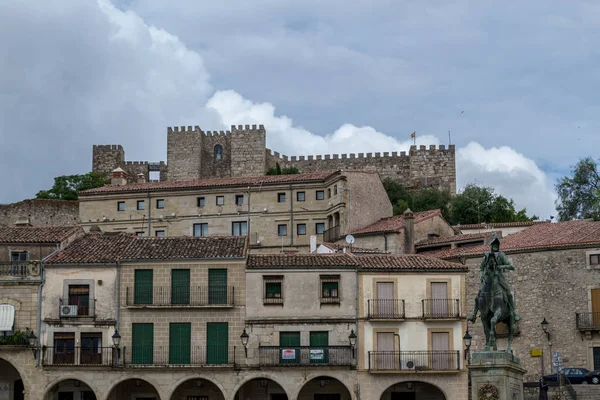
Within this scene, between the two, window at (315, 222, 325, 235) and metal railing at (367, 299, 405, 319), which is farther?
window at (315, 222, 325, 235)

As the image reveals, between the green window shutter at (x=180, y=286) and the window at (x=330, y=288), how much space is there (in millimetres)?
6286

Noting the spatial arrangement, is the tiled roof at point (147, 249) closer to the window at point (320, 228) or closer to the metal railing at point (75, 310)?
the metal railing at point (75, 310)

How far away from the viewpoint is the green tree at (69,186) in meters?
101

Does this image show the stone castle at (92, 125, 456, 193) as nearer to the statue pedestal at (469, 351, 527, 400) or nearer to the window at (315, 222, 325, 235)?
the window at (315, 222, 325, 235)

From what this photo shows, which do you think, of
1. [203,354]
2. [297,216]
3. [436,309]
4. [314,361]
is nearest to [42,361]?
[203,354]

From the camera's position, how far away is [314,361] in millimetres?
52188

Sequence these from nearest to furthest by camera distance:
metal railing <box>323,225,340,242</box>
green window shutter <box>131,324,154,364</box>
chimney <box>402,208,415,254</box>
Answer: green window shutter <box>131,324,154,364</box> → chimney <box>402,208,415,254</box> → metal railing <box>323,225,340,242</box>

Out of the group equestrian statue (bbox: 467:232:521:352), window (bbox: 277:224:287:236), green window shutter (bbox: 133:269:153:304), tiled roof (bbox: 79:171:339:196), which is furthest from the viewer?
tiled roof (bbox: 79:171:339:196)

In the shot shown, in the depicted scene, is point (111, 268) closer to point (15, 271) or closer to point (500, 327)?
point (15, 271)

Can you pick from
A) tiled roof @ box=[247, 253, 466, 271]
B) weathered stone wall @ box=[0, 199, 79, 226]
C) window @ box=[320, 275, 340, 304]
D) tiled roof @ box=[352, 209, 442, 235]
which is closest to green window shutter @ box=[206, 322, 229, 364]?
tiled roof @ box=[247, 253, 466, 271]

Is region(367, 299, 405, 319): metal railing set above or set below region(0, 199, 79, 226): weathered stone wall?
below

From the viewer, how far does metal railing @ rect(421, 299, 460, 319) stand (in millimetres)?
52938

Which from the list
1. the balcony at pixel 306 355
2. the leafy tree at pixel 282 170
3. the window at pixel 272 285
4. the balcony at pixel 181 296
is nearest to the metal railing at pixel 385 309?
the balcony at pixel 306 355

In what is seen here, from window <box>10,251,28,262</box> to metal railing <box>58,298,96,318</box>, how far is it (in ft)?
11.1
